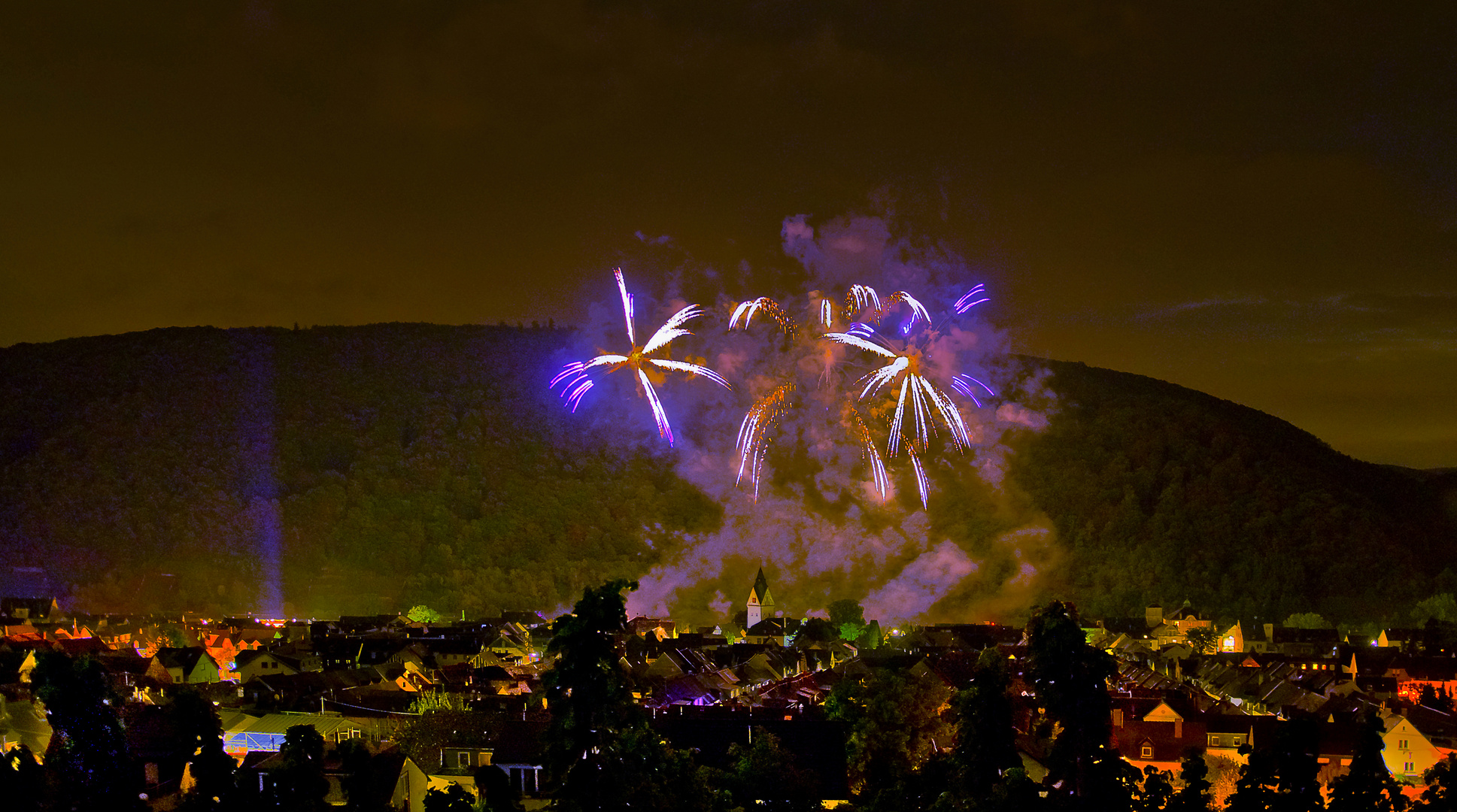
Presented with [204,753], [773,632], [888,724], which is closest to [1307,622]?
[773,632]

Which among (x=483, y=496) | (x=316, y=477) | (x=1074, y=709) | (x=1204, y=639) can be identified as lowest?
(x=1074, y=709)

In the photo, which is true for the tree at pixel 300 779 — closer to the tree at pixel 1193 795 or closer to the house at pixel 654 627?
the tree at pixel 1193 795

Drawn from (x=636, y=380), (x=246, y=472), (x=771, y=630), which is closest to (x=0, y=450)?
(x=246, y=472)

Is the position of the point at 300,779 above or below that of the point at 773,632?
below

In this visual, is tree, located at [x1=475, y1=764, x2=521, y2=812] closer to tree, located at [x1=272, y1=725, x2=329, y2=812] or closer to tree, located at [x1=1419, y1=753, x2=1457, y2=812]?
tree, located at [x1=272, y1=725, x2=329, y2=812]

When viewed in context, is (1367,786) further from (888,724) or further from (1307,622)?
(1307,622)

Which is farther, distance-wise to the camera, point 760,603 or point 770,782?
point 760,603

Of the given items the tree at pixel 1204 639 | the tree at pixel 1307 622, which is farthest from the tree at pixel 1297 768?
the tree at pixel 1307 622

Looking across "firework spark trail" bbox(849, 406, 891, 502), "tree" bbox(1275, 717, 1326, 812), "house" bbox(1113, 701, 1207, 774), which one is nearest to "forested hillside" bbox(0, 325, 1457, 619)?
"firework spark trail" bbox(849, 406, 891, 502)
